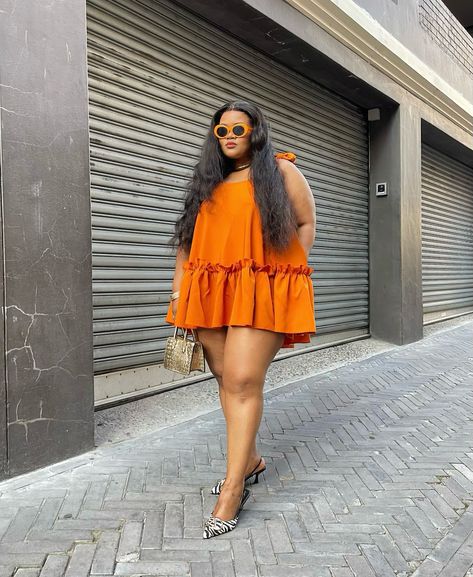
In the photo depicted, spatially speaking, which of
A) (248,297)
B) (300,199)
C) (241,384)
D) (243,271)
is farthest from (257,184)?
(241,384)

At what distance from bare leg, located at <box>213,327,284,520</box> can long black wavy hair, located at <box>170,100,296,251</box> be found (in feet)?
1.50

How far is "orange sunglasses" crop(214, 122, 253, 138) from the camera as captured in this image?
8.25ft

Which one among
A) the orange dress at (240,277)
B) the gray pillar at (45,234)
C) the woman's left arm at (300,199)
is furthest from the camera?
the gray pillar at (45,234)

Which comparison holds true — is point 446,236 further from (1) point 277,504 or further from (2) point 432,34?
(1) point 277,504

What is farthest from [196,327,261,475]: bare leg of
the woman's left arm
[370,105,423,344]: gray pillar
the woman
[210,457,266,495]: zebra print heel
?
[370,105,423,344]: gray pillar

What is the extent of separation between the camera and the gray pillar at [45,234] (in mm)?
2908

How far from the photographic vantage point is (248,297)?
242 cm

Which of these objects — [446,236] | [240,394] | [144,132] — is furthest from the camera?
[446,236]

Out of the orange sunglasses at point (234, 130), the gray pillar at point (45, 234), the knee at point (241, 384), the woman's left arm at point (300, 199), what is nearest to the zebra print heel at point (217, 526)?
the knee at point (241, 384)

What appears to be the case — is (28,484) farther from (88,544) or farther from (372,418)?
(372,418)

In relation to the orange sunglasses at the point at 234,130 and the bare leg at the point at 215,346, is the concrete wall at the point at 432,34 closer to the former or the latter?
the orange sunglasses at the point at 234,130

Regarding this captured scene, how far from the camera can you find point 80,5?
327cm

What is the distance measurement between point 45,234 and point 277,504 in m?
2.00

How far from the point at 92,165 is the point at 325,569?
10.8 ft
